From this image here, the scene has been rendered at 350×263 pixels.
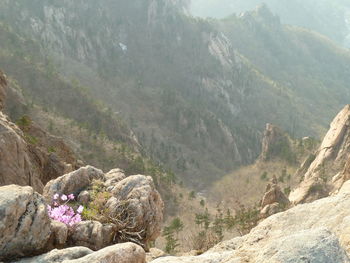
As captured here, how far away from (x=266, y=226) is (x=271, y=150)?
76161mm

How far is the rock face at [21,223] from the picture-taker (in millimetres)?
8508

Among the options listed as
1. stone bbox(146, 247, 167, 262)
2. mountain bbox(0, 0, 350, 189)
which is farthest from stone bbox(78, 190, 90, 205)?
mountain bbox(0, 0, 350, 189)

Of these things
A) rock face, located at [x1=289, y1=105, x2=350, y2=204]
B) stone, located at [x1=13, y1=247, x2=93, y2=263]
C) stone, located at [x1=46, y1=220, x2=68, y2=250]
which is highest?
rock face, located at [x1=289, y1=105, x2=350, y2=204]

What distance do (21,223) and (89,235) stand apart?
9.20 feet

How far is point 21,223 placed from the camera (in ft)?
29.2

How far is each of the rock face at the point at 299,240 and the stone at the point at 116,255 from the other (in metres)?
0.97

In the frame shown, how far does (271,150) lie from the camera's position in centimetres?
8206

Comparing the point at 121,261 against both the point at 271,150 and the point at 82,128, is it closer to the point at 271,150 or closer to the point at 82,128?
the point at 82,128

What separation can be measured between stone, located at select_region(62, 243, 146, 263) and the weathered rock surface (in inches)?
181

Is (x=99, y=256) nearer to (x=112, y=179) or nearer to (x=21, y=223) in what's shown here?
(x=21, y=223)

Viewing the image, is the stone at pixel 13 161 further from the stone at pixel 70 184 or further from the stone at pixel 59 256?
the stone at pixel 59 256

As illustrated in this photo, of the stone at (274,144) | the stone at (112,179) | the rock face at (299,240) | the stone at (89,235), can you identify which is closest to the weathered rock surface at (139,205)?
the stone at (112,179)

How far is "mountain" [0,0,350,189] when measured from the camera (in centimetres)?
8144

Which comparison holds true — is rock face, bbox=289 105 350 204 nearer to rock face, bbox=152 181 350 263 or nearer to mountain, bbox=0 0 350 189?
mountain, bbox=0 0 350 189
